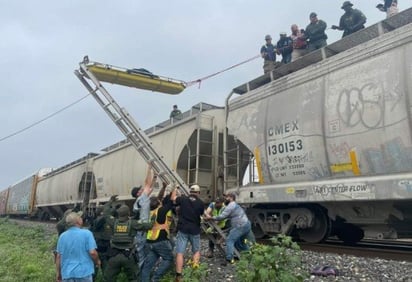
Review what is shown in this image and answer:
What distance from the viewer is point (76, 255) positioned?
4.48 m

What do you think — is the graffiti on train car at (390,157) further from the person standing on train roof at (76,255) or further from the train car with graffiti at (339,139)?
the person standing on train roof at (76,255)

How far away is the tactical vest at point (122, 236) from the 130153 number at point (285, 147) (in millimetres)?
3535

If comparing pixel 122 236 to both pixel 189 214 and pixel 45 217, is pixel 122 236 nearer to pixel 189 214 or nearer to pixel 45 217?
pixel 189 214

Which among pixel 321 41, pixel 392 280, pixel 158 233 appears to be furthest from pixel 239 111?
pixel 392 280

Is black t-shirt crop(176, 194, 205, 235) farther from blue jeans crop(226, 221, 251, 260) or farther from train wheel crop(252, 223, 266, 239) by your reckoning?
train wheel crop(252, 223, 266, 239)

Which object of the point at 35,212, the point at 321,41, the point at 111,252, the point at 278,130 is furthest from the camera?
the point at 35,212

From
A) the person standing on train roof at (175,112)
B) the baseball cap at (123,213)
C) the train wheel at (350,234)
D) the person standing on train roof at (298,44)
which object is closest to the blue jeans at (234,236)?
the baseball cap at (123,213)

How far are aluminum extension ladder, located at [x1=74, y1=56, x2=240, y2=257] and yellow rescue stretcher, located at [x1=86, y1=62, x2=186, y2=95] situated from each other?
0.41 metres

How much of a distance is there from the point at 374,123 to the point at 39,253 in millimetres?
7695

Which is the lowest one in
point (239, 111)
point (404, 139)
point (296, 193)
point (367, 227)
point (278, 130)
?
point (367, 227)

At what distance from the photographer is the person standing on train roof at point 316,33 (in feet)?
28.9

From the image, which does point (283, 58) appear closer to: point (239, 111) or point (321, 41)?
point (321, 41)

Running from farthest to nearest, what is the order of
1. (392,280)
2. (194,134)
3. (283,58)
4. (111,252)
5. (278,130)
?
(194,134) < (283,58) < (278,130) < (111,252) < (392,280)

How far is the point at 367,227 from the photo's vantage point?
714 cm
